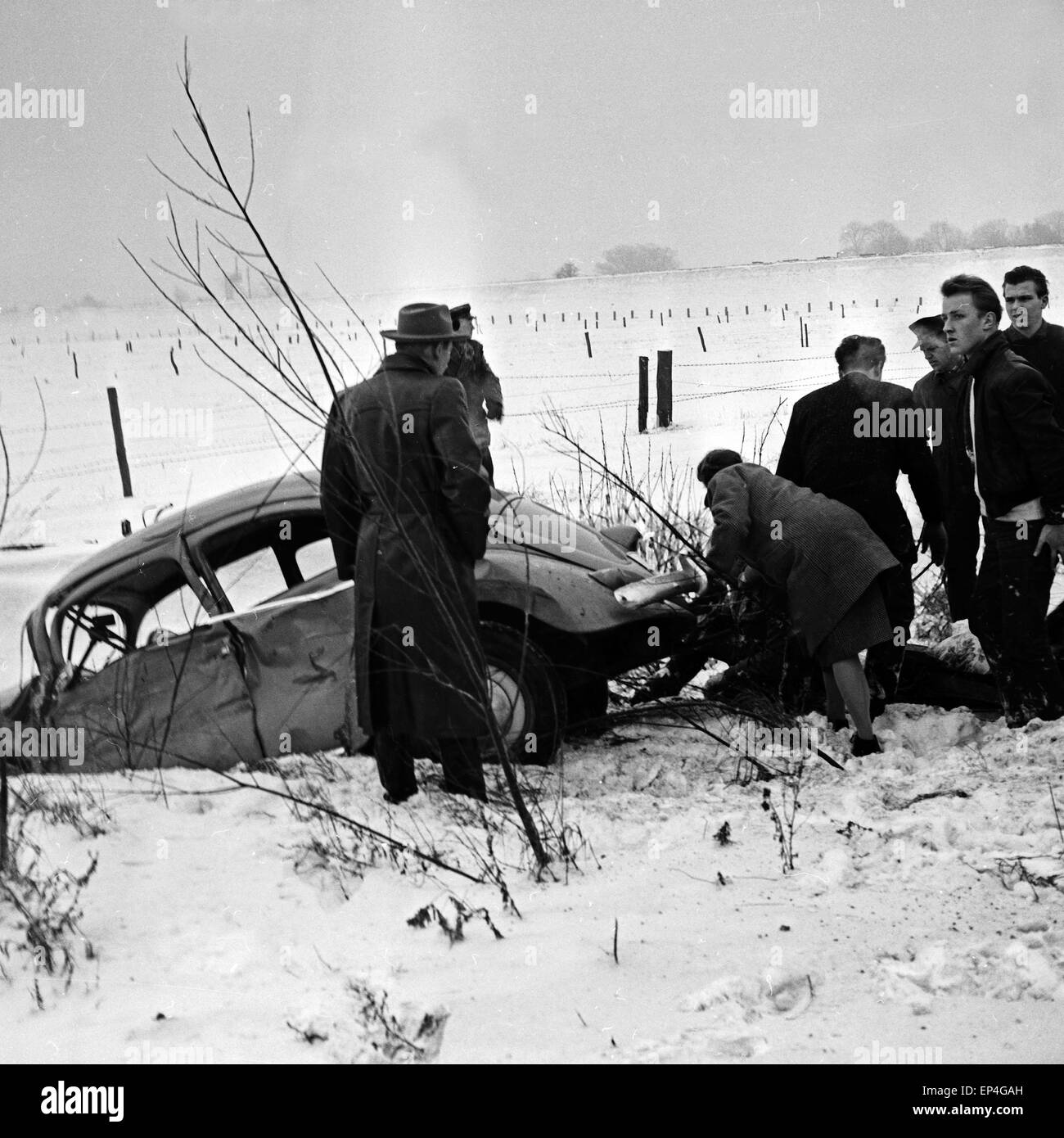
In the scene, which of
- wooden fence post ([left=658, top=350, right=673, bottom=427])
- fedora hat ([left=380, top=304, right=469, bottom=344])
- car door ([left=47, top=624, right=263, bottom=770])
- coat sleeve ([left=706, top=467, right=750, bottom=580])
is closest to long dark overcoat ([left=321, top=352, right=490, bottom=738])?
fedora hat ([left=380, top=304, right=469, bottom=344])

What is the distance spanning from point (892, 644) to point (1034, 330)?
177 centimetres

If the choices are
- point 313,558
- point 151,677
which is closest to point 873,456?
point 313,558

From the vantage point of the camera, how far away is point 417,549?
4.45 m

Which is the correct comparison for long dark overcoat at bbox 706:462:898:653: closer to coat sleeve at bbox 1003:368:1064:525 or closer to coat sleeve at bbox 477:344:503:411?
coat sleeve at bbox 1003:368:1064:525

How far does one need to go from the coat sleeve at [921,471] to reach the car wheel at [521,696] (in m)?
1.88

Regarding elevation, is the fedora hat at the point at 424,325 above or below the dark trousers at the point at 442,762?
above

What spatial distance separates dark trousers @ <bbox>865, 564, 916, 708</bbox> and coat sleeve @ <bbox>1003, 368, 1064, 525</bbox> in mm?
714

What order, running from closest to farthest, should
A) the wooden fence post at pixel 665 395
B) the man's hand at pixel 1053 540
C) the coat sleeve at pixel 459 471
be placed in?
the coat sleeve at pixel 459 471 → the man's hand at pixel 1053 540 → the wooden fence post at pixel 665 395

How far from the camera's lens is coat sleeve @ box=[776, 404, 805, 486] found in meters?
5.67

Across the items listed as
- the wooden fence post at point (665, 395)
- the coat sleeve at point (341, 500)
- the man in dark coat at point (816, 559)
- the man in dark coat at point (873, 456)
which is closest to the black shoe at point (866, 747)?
the man in dark coat at point (816, 559)

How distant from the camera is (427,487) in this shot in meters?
4.57

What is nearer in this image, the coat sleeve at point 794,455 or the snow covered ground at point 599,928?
the snow covered ground at point 599,928

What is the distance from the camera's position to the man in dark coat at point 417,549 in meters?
4.50

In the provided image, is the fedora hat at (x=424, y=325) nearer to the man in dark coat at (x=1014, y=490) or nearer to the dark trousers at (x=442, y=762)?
the dark trousers at (x=442, y=762)
